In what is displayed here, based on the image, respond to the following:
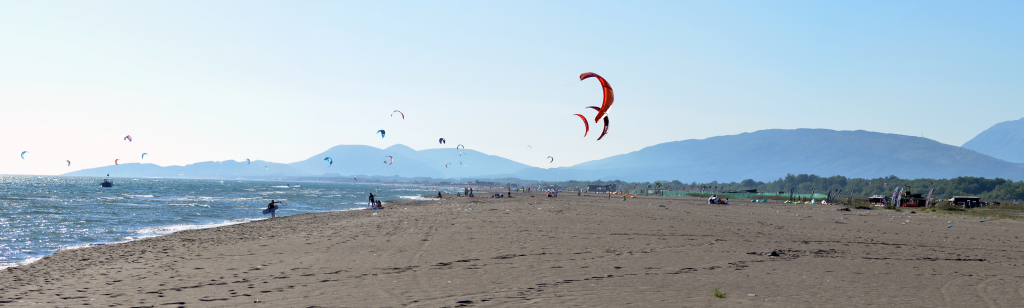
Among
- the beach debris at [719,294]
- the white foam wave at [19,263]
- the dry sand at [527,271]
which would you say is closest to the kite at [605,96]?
the dry sand at [527,271]

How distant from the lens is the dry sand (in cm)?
927

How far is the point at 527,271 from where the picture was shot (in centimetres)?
1176

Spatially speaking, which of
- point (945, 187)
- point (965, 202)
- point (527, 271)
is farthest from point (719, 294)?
point (945, 187)

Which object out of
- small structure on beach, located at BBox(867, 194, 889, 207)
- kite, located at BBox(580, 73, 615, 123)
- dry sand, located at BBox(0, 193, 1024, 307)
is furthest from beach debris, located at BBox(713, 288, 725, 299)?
small structure on beach, located at BBox(867, 194, 889, 207)

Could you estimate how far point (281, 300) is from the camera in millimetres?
9141

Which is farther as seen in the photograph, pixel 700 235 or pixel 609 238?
pixel 700 235

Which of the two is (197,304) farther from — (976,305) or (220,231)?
(220,231)

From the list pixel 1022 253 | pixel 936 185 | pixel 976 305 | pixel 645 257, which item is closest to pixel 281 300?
pixel 645 257

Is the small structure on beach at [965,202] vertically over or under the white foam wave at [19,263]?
over

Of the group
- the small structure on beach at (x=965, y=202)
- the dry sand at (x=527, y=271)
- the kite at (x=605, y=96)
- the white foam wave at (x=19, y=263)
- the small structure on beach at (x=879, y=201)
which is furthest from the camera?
the small structure on beach at (x=879, y=201)

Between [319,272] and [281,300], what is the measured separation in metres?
2.79

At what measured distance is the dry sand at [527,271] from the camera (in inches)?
365

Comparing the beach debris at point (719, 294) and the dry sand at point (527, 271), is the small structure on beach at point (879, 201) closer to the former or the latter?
the dry sand at point (527, 271)

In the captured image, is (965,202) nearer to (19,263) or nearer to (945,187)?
(945,187)
